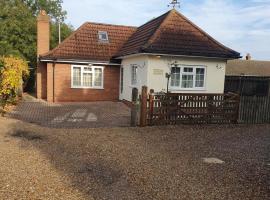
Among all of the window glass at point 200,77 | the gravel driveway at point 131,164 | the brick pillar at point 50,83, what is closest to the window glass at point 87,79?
the brick pillar at point 50,83

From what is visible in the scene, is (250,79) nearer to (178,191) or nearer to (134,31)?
(134,31)

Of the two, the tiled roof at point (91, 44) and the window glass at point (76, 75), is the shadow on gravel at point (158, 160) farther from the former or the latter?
the tiled roof at point (91, 44)

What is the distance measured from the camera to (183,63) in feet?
57.3

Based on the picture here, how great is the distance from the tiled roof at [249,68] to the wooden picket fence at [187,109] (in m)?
23.0

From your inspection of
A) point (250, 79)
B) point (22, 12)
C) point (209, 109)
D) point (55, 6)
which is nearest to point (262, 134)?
point (209, 109)

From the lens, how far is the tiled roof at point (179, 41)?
55.1 ft

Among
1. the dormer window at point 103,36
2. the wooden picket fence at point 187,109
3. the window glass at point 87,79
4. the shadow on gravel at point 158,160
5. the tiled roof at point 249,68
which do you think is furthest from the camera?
the tiled roof at point 249,68

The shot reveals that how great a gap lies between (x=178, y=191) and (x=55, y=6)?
145ft

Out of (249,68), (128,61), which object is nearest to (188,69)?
(128,61)

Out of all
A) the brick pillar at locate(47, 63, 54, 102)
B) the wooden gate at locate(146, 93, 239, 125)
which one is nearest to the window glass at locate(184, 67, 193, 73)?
the wooden gate at locate(146, 93, 239, 125)

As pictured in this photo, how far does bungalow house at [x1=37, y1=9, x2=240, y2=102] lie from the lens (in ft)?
56.1

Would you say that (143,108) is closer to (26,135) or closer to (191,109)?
(191,109)

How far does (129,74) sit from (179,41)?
12.4 feet

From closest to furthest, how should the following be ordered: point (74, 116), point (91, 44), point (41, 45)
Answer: point (74, 116), point (91, 44), point (41, 45)
